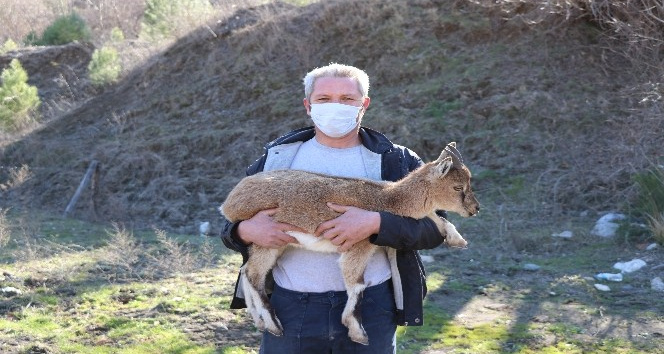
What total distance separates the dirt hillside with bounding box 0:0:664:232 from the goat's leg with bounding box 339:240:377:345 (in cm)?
751

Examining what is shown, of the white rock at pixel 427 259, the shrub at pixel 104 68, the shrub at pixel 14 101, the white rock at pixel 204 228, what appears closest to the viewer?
the white rock at pixel 427 259

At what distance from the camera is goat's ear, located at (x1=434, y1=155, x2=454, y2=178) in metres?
4.54

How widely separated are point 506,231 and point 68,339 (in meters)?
5.75

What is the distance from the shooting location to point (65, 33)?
25688 mm

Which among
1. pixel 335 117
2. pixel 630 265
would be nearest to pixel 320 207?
pixel 335 117

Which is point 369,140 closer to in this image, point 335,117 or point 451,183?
point 335,117

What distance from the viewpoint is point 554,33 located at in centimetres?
1523

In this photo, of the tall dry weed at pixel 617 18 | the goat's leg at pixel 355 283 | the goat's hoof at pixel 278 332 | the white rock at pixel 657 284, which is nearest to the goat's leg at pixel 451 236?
the goat's leg at pixel 355 283

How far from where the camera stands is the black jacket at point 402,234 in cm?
375

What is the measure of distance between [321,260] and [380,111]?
10652 mm

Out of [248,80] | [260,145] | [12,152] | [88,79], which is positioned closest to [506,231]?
[260,145]

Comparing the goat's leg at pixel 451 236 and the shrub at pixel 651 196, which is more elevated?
the goat's leg at pixel 451 236

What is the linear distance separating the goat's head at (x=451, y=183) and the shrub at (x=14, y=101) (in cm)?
1539

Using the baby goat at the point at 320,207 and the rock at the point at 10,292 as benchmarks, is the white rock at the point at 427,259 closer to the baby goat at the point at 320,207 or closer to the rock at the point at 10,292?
the rock at the point at 10,292
